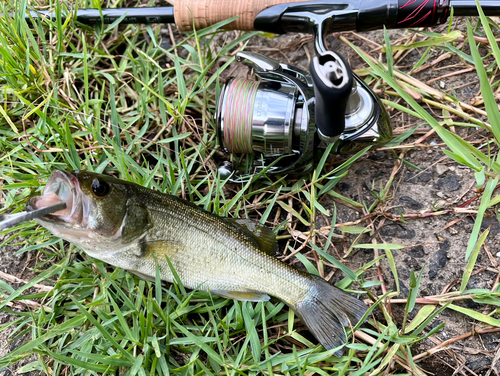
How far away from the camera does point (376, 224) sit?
2998 millimetres

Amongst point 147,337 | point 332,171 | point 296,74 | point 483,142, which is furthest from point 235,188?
point 483,142

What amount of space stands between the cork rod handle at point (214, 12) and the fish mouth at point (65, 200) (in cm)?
157

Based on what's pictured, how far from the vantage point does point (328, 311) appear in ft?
8.31

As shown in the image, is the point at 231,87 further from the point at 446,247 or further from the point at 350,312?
the point at 446,247

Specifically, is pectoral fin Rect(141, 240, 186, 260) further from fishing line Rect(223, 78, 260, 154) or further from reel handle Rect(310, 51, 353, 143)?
reel handle Rect(310, 51, 353, 143)

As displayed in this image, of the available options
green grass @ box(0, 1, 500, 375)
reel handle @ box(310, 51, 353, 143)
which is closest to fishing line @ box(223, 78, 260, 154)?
green grass @ box(0, 1, 500, 375)

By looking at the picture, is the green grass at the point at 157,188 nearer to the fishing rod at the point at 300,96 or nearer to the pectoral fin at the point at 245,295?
the pectoral fin at the point at 245,295

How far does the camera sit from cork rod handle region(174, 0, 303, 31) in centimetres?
301

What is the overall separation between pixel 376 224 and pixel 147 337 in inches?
68.2

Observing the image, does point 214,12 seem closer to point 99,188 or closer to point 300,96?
point 300,96

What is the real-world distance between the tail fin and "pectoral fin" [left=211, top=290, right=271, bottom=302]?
0.72 feet

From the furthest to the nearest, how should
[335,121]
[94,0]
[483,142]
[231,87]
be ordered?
[94,0] → [483,142] → [231,87] → [335,121]

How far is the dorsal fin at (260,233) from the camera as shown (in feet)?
9.02

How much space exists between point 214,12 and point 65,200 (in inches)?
69.6
